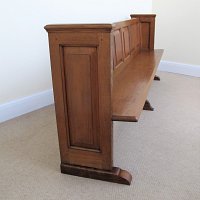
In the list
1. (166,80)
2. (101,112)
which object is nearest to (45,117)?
(101,112)

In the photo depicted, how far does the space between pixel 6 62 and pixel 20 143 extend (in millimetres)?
790

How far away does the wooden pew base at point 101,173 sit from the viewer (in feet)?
4.92

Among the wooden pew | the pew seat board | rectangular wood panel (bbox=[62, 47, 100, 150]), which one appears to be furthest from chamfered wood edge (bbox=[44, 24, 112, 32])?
the pew seat board

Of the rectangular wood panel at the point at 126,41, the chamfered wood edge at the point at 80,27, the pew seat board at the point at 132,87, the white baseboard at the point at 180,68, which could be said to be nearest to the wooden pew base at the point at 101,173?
the pew seat board at the point at 132,87

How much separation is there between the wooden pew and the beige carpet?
0.11 metres

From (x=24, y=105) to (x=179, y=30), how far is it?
2.60 metres

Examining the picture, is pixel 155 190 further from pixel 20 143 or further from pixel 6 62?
pixel 6 62

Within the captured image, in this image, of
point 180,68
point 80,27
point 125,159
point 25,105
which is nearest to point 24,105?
point 25,105

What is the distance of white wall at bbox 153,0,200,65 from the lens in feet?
11.8

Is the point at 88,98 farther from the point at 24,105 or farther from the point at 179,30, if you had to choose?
the point at 179,30

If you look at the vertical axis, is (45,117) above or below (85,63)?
below

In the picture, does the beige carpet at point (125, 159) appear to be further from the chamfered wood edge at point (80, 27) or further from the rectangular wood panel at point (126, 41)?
the chamfered wood edge at point (80, 27)

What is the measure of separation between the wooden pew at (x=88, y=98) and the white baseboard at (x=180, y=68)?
228 cm

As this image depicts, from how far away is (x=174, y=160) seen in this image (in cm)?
173
